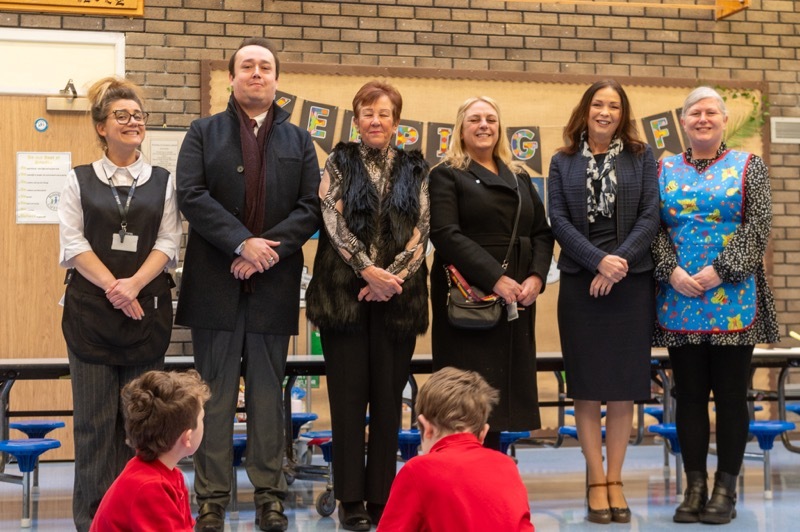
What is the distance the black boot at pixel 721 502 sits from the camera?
12.5 feet

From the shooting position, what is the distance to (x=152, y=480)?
6.94ft

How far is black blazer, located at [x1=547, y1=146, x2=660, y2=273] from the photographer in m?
3.85

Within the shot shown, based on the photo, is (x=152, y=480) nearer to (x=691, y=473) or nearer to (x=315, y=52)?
(x=691, y=473)

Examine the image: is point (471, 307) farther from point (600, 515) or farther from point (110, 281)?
point (110, 281)

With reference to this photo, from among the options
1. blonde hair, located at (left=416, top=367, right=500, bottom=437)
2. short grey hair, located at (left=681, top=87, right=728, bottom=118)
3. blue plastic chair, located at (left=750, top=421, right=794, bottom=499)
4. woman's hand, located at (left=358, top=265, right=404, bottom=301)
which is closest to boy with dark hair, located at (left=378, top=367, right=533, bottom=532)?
blonde hair, located at (left=416, top=367, right=500, bottom=437)

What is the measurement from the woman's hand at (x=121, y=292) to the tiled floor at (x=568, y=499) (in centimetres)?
98

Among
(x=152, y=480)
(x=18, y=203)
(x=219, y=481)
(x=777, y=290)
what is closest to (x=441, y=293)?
(x=219, y=481)

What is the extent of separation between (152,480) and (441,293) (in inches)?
75.4

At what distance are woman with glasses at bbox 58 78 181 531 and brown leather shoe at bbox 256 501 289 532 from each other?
537 millimetres

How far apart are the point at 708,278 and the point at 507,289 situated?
0.79 m

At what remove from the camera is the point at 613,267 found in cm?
379

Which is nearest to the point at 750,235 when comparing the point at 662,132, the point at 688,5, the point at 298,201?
the point at 298,201

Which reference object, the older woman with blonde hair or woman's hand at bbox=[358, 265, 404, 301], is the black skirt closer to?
the older woman with blonde hair

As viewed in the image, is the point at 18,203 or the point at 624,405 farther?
the point at 18,203
